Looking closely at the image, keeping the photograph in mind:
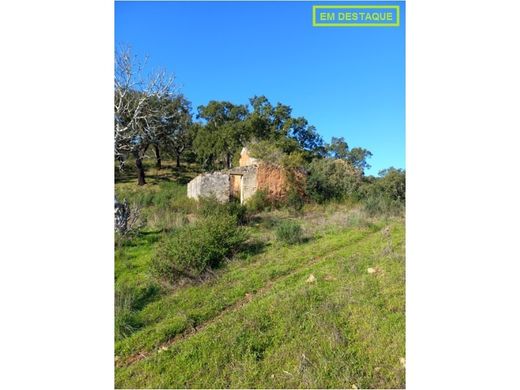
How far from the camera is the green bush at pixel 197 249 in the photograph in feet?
13.6

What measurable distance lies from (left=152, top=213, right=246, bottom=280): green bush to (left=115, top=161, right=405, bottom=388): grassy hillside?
0.17m

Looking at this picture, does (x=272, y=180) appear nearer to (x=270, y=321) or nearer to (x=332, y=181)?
(x=332, y=181)

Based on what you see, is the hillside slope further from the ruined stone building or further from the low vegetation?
the ruined stone building

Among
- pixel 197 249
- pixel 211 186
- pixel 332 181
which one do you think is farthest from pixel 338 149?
pixel 197 249

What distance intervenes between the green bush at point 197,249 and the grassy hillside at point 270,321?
17 cm

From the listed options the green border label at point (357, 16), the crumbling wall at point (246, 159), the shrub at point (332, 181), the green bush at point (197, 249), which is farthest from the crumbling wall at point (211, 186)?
the green border label at point (357, 16)

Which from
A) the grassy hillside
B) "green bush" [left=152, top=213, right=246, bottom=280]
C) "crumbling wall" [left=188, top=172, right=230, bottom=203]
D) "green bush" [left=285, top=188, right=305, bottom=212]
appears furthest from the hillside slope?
"green bush" [left=285, top=188, right=305, bottom=212]

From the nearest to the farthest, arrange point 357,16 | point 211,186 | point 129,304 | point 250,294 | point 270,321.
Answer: point 357,16, point 270,321, point 129,304, point 250,294, point 211,186

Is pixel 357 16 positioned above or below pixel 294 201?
above

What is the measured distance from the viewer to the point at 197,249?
4.34 metres

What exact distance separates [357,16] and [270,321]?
8.97 feet

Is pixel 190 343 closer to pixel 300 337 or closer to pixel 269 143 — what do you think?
pixel 300 337

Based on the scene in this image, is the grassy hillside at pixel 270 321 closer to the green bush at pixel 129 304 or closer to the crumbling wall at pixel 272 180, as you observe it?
the green bush at pixel 129 304
